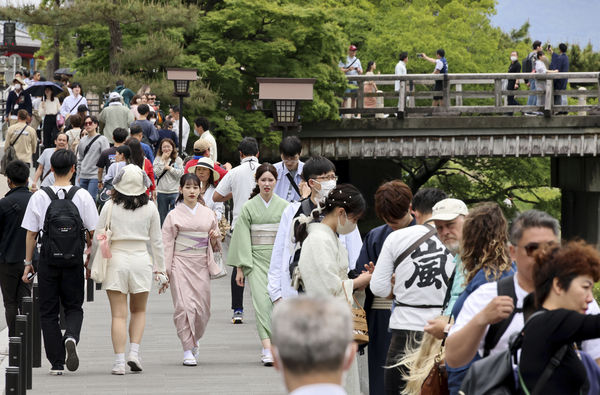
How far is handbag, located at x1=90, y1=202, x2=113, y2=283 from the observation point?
888cm

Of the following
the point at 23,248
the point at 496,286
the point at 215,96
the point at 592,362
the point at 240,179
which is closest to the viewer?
the point at 592,362

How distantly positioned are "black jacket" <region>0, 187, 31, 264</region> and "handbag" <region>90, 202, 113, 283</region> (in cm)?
92

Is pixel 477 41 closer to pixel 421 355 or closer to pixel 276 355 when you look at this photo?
pixel 421 355

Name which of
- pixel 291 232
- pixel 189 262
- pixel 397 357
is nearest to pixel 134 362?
pixel 189 262

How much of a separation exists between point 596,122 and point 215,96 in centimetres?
1149

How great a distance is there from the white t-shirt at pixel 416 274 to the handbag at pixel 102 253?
3388 millimetres

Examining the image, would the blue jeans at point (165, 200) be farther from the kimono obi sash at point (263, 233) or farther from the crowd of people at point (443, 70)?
the crowd of people at point (443, 70)

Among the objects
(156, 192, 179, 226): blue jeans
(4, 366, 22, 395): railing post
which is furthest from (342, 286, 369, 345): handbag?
(156, 192, 179, 226): blue jeans

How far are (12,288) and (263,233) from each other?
2275mm

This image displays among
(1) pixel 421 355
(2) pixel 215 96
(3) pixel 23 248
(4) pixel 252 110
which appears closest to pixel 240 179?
(3) pixel 23 248

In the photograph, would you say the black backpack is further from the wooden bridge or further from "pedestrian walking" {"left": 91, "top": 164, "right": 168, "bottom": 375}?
the wooden bridge

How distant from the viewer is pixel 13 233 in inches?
376

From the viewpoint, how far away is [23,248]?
31.3ft

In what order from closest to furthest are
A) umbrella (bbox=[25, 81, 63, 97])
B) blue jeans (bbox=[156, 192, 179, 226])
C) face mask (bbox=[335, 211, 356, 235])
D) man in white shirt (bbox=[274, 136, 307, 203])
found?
1. face mask (bbox=[335, 211, 356, 235])
2. man in white shirt (bbox=[274, 136, 307, 203])
3. blue jeans (bbox=[156, 192, 179, 226])
4. umbrella (bbox=[25, 81, 63, 97])
